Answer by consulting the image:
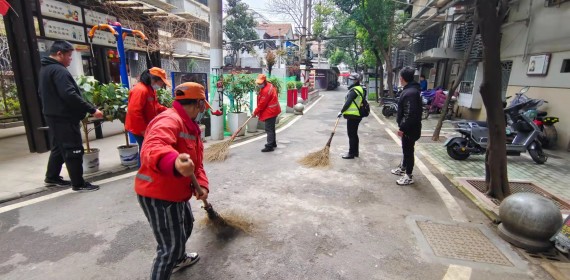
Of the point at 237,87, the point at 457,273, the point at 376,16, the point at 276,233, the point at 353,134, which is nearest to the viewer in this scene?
the point at 457,273

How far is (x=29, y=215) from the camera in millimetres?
3484

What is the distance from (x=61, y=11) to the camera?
6672mm

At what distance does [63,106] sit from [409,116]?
16.3 ft

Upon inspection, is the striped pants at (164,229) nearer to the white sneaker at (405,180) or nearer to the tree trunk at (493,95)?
the white sneaker at (405,180)

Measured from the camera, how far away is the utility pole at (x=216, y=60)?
7225 millimetres

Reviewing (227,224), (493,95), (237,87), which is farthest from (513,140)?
(237,87)

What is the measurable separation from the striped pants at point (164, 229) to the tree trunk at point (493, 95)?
417 cm

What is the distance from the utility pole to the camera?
23.7ft

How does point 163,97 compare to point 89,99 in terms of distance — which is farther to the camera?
point 163,97

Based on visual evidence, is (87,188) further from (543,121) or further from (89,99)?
(543,121)

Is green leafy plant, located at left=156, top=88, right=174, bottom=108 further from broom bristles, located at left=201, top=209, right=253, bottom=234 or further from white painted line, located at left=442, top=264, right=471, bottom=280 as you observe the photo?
white painted line, located at left=442, top=264, right=471, bottom=280

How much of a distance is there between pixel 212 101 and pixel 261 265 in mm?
5734

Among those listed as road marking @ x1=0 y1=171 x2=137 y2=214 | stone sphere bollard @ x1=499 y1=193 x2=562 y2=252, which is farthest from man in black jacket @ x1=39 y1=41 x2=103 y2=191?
stone sphere bollard @ x1=499 y1=193 x2=562 y2=252

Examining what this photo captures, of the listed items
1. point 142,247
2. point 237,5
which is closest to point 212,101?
point 142,247
